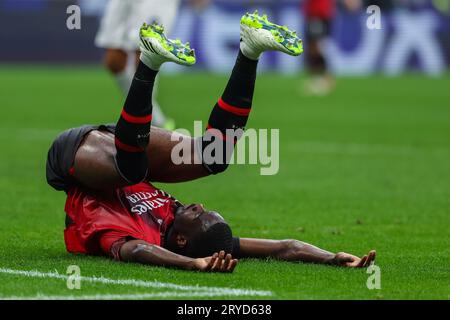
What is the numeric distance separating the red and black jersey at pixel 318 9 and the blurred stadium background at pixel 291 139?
1.76 meters

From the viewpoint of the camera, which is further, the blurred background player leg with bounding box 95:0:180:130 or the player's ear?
the blurred background player leg with bounding box 95:0:180:130

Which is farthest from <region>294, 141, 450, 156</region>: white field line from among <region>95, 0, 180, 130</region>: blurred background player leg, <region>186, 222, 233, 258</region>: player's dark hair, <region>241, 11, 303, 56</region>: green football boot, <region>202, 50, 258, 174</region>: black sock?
<region>186, 222, 233, 258</region>: player's dark hair

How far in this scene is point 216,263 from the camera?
5574mm

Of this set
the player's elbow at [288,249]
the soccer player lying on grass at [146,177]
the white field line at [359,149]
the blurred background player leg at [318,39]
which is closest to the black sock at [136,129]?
the soccer player lying on grass at [146,177]

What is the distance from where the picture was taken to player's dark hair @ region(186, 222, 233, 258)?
5.85 metres

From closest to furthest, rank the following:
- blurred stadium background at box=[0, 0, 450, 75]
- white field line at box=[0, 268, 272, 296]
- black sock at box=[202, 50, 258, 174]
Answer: white field line at box=[0, 268, 272, 296] < black sock at box=[202, 50, 258, 174] < blurred stadium background at box=[0, 0, 450, 75]

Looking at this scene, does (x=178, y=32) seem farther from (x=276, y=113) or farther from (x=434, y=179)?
(x=434, y=179)

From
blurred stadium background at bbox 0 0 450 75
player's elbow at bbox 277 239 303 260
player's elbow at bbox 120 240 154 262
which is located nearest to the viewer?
player's elbow at bbox 120 240 154 262

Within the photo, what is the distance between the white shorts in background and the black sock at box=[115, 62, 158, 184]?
5919 mm

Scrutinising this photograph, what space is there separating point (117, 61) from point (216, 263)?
6.68 metres

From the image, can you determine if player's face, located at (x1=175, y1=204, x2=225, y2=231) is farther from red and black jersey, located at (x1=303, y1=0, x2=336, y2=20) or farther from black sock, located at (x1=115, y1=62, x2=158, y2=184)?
red and black jersey, located at (x1=303, y1=0, x2=336, y2=20)

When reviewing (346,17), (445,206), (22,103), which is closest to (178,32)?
(346,17)

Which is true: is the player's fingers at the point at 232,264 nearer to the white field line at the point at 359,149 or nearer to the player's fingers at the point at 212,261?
the player's fingers at the point at 212,261

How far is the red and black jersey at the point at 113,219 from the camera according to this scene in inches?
237
